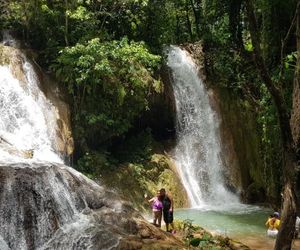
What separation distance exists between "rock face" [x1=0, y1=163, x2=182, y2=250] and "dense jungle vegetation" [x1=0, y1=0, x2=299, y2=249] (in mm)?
4243

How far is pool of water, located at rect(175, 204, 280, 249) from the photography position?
1179 cm

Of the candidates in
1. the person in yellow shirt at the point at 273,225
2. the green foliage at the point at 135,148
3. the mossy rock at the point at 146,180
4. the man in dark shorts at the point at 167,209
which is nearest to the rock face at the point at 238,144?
the mossy rock at the point at 146,180

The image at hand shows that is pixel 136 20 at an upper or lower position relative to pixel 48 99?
upper

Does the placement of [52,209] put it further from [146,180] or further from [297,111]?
[146,180]

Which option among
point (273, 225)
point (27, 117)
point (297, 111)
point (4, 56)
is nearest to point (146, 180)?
point (27, 117)

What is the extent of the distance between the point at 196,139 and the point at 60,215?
29.1ft

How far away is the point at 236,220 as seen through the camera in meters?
13.7

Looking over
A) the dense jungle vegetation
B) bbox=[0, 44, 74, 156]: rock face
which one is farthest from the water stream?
bbox=[0, 44, 74, 156]: rock face

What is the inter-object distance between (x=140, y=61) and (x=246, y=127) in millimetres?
4852

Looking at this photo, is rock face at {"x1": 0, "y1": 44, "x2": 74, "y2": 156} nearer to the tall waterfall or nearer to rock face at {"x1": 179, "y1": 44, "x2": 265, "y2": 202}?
the tall waterfall

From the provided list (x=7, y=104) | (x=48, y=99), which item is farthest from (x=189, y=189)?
(x=7, y=104)

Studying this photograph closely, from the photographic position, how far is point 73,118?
1455cm

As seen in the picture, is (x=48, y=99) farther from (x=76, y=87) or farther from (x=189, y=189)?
(x=189, y=189)

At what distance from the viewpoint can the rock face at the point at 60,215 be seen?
873cm
